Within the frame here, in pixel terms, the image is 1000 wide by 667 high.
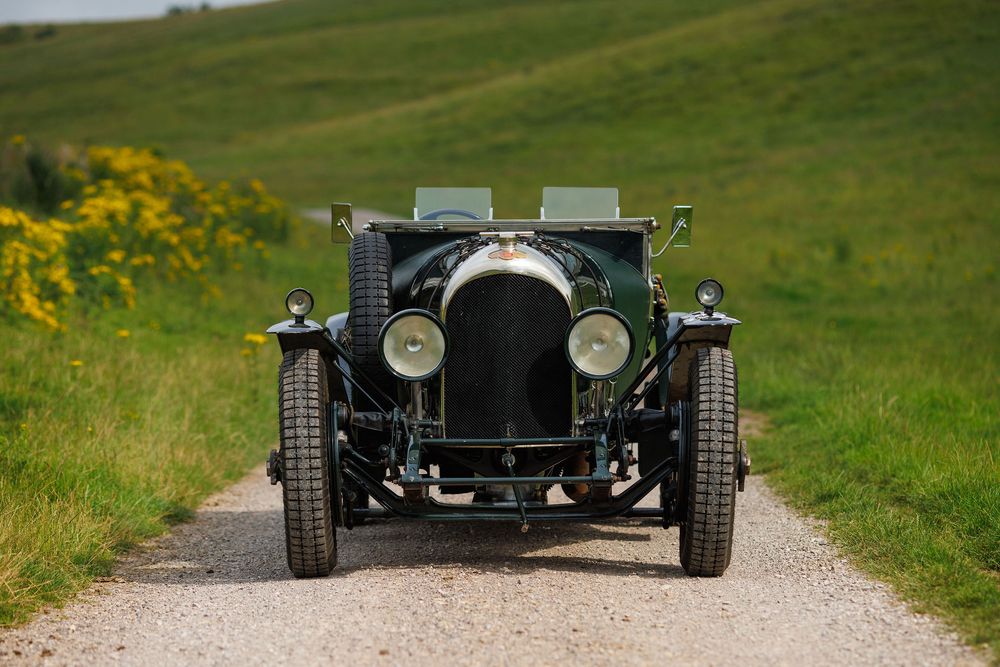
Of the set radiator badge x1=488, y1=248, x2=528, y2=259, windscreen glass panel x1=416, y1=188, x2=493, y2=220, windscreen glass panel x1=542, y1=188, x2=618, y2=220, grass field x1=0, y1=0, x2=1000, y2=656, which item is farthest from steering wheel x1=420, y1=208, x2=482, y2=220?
grass field x1=0, y1=0, x2=1000, y2=656

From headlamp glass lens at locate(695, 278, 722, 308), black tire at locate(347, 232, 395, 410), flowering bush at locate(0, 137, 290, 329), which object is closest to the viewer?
headlamp glass lens at locate(695, 278, 722, 308)

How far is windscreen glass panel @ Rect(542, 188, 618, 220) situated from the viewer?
7.93 m

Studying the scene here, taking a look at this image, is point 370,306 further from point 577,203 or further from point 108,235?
point 108,235

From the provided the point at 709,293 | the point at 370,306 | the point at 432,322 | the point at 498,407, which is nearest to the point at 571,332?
the point at 498,407

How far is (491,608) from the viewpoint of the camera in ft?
17.7

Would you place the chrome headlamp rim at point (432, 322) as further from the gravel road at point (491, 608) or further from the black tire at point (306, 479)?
the gravel road at point (491, 608)

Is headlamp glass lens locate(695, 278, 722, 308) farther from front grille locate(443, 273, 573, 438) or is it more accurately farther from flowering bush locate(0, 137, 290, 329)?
flowering bush locate(0, 137, 290, 329)

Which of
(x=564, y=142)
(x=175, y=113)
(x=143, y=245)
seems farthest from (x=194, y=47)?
(x=143, y=245)

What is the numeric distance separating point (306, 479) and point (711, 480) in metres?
1.85

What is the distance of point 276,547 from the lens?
23.0 feet

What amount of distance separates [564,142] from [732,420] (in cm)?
3903

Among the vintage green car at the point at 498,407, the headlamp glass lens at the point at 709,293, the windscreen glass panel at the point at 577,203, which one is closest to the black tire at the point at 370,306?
the vintage green car at the point at 498,407

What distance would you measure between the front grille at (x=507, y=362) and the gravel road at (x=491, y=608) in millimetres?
704

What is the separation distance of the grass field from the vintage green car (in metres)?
1.05
